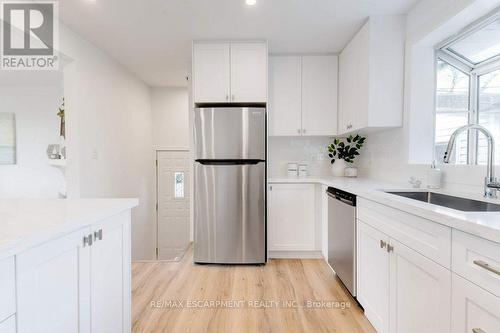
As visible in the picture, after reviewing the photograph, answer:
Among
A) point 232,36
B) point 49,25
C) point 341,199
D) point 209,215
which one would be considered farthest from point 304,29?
point 49,25

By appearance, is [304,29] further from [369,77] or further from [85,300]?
[85,300]

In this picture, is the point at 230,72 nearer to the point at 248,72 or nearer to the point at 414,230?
the point at 248,72

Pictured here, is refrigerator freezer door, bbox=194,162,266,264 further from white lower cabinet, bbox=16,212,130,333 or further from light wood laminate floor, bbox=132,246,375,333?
white lower cabinet, bbox=16,212,130,333

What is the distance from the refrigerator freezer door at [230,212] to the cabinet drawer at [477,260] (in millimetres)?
1807

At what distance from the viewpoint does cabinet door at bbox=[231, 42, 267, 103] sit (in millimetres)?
2658

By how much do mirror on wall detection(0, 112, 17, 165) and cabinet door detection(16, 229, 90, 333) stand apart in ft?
13.7

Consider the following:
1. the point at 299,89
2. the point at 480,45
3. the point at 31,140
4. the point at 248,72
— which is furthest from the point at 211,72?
the point at 31,140

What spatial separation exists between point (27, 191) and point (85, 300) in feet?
13.2

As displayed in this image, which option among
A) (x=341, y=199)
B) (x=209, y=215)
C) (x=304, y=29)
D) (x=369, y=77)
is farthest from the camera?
(x=209, y=215)

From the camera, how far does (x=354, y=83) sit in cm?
255

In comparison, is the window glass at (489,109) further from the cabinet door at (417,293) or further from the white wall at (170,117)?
the white wall at (170,117)

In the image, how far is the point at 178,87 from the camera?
→ 14.3 ft

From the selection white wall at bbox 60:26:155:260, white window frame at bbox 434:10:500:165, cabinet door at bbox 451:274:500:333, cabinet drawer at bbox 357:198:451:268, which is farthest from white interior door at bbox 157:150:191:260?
cabinet door at bbox 451:274:500:333

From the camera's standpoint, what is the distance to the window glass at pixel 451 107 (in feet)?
6.31
